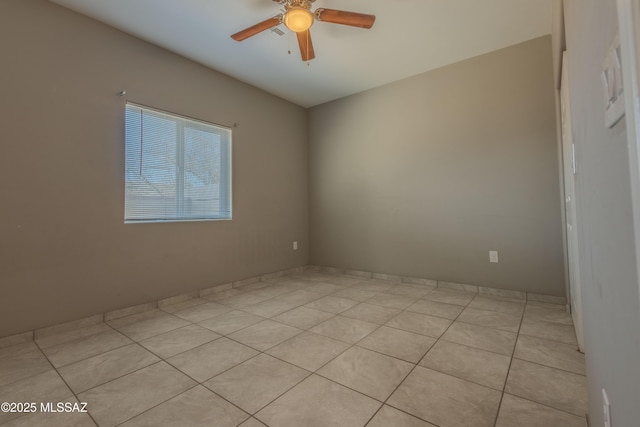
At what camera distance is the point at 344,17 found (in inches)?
81.5

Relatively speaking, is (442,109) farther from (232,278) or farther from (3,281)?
(3,281)

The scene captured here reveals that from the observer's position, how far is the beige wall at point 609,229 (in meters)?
0.48

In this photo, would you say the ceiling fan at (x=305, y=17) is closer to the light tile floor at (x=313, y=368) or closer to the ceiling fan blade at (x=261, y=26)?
the ceiling fan blade at (x=261, y=26)

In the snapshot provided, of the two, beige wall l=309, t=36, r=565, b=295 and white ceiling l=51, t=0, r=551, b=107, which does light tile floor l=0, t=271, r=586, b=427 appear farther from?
white ceiling l=51, t=0, r=551, b=107

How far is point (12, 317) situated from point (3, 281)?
0.89 feet

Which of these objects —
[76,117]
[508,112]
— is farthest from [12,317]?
[508,112]

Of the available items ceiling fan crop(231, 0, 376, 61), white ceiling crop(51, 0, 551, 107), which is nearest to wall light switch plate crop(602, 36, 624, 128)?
ceiling fan crop(231, 0, 376, 61)

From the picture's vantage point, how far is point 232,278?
3.42 m

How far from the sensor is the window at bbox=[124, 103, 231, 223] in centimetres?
262

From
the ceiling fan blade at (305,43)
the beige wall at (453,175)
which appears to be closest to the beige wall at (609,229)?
the ceiling fan blade at (305,43)

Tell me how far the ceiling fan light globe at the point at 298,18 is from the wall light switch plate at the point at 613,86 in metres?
1.95

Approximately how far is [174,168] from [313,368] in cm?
243

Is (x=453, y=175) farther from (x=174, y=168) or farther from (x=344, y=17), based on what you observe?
(x=174, y=168)

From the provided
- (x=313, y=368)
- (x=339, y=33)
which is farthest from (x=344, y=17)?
(x=313, y=368)
